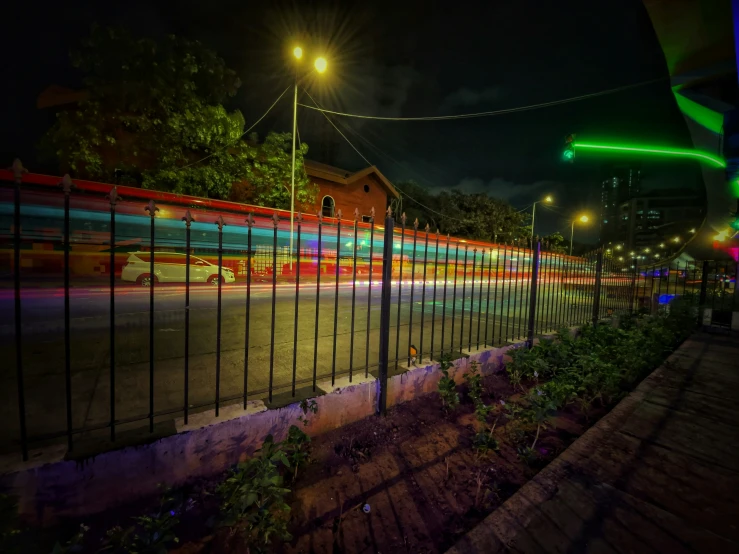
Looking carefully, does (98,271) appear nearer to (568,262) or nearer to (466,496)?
(466,496)

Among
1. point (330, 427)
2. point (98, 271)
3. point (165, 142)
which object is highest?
point (165, 142)

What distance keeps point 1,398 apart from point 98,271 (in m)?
8.83

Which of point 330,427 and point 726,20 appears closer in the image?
point 330,427

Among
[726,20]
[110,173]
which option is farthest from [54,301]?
[726,20]

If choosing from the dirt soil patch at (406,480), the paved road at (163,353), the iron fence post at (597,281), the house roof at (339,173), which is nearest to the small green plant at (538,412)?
the dirt soil patch at (406,480)

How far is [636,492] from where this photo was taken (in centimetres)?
235

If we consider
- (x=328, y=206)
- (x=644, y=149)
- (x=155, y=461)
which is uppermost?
(x=644, y=149)

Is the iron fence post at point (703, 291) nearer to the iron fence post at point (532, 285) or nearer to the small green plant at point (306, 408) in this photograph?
the iron fence post at point (532, 285)

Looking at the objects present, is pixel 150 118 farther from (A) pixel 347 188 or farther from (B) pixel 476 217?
(B) pixel 476 217

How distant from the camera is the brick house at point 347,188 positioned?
2214 cm

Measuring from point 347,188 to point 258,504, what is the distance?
23.5 m

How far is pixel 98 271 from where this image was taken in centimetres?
995

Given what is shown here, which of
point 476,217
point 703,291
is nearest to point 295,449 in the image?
point 703,291

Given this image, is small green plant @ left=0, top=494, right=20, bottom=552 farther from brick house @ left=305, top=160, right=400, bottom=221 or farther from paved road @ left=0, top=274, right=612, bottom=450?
brick house @ left=305, top=160, right=400, bottom=221
